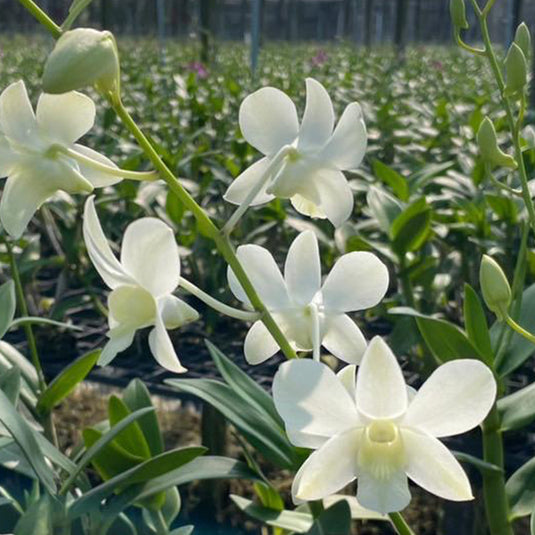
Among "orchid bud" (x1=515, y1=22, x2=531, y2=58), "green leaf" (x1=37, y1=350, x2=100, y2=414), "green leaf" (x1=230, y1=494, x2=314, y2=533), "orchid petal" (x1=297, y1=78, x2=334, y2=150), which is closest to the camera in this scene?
"orchid petal" (x1=297, y1=78, x2=334, y2=150)

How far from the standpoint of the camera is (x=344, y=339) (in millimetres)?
587

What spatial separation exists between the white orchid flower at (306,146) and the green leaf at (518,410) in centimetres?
39

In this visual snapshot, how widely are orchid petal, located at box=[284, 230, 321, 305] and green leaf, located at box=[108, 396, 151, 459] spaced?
29cm

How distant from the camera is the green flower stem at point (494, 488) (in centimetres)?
86

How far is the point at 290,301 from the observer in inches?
23.8

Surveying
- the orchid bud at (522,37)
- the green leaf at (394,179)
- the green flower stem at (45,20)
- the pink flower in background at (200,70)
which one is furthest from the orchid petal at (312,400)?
the pink flower in background at (200,70)

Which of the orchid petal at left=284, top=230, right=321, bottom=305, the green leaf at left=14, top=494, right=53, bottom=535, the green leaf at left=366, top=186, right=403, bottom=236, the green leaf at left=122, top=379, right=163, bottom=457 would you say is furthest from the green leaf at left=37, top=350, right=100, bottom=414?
the green leaf at left=366, top=186, right=403, bottom=236

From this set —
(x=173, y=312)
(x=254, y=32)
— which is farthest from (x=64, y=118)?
(x=254, y=32)

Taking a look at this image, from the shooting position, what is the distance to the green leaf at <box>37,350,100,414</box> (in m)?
1.01

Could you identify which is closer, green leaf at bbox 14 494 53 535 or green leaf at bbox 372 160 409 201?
green leaf at bbox 14 494 53 535

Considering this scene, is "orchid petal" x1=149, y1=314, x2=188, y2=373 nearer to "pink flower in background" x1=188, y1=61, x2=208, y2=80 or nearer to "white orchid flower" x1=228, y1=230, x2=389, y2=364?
"white orchid flower" x1=228, y1=230, x2=389, y2=364

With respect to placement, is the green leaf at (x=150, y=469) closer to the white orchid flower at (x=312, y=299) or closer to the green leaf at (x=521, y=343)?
the white orchid flower at (x=312, y=299)

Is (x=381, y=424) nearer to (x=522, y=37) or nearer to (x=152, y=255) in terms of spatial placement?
(x=152, y=255)

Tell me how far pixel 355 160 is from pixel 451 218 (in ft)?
4.23
